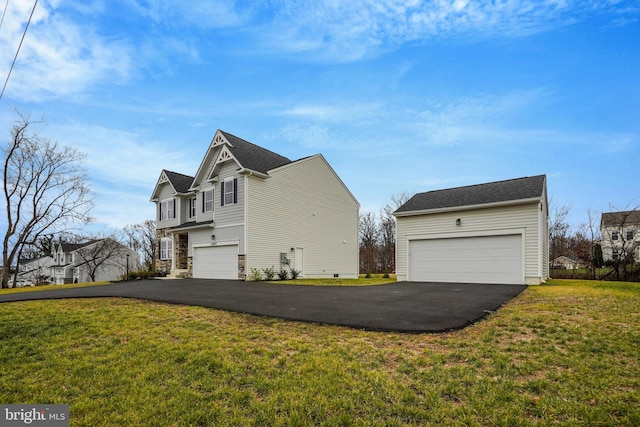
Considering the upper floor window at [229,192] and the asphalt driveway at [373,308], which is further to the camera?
the upper floor window at [229,192]

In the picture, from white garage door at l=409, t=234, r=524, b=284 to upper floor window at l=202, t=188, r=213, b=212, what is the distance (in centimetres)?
1207

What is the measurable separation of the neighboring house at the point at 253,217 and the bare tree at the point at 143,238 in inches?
945

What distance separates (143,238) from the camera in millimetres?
48500

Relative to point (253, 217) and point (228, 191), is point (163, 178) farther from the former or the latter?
point (253, 217)

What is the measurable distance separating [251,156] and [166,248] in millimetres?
9988

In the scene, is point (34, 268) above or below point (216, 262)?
below

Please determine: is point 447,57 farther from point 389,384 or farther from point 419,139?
point 389,384

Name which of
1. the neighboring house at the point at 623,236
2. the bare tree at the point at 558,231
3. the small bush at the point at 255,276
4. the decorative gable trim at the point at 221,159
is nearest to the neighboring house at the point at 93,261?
the decorative gable trim at the point at 221,159

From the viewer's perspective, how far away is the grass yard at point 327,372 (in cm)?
332

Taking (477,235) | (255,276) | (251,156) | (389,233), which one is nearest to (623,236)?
(389,233)

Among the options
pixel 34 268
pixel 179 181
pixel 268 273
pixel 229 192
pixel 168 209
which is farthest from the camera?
pixel 34 268

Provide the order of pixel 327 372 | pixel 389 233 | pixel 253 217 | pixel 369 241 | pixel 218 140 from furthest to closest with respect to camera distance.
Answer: pixel 369 241 < pixel 389 233 < pixel 218 140 < pixel 253 217 < pixel 327 372

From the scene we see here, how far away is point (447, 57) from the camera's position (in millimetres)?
13133

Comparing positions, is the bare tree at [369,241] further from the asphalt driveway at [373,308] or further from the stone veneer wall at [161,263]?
the asphalt driveway at [373,308]
